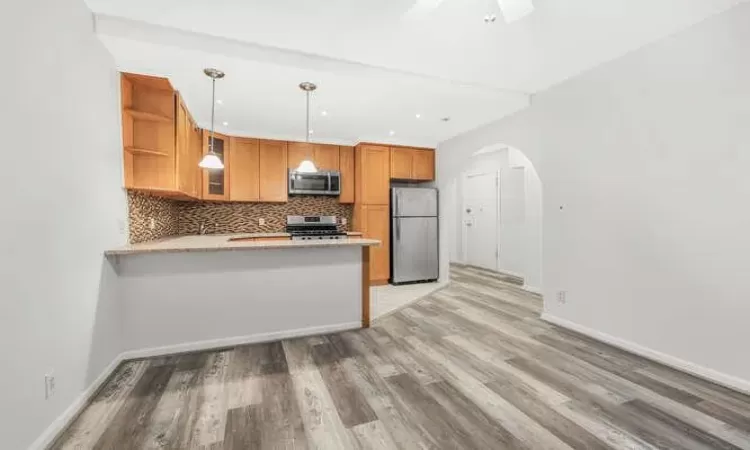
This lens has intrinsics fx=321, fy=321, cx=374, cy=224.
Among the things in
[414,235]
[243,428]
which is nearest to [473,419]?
[243,428]

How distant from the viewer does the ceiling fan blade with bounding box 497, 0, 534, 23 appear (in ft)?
6.23

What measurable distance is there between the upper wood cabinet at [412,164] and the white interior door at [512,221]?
1721mm

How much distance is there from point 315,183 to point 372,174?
3.14 feet

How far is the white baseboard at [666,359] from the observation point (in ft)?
7.16

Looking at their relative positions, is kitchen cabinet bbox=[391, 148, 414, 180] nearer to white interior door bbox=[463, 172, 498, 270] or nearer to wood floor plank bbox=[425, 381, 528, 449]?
white interior door bbox=[463, 172, 498, 270]

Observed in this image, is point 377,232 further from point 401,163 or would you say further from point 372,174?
point 401,163

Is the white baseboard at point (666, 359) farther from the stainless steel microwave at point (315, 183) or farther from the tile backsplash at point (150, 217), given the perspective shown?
the tile backsplash at point (150, 217)

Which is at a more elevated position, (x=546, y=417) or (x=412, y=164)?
(x=412, y=164)

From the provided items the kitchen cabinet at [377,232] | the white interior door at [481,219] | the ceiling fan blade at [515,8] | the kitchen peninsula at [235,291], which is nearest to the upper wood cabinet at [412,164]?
the kitchen cabinet at [377,232]

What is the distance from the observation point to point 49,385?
169 cm

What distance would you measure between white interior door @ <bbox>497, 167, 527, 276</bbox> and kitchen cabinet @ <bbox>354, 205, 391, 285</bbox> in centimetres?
258

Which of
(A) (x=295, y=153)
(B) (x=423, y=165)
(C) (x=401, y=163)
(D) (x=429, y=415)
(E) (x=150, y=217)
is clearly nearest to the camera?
(D) (x=429, y=415)

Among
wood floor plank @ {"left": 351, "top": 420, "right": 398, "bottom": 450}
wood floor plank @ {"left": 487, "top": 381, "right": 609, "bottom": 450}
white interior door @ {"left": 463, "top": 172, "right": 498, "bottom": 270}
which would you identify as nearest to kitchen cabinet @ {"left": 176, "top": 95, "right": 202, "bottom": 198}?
wood floor plank @ {"left": 351, "top": 420, "right": 398, "bottom": 450}

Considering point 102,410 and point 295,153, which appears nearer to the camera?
point 102,410
